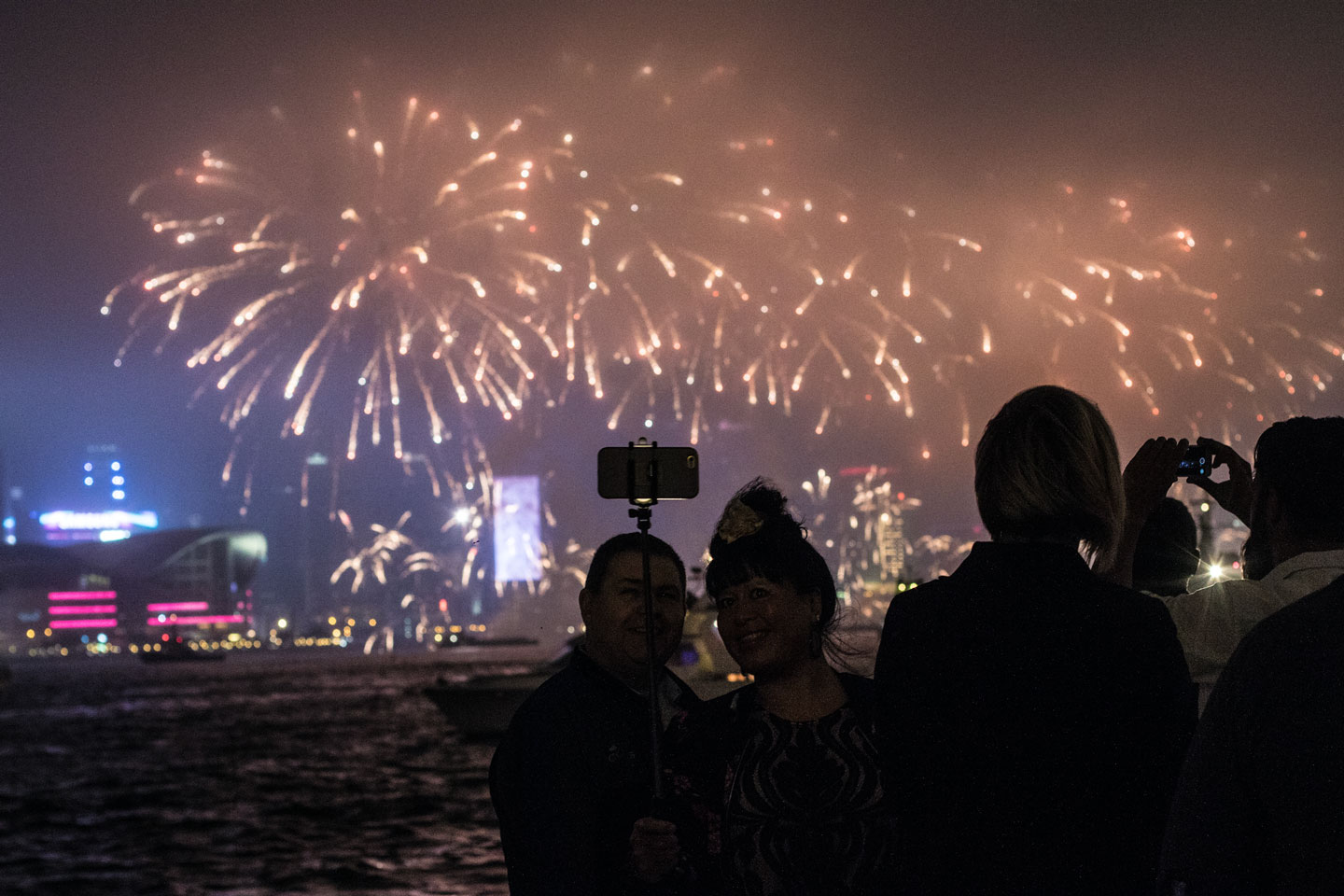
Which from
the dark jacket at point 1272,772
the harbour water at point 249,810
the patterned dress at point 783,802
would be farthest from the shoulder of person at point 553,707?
the harbour water at point 249,810

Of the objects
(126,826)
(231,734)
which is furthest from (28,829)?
(231,734)

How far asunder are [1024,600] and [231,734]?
64217mm

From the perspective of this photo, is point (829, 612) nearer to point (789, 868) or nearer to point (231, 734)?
point (789, 868)

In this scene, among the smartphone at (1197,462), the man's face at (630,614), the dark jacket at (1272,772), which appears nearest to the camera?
the dark jacket at (1272,772)

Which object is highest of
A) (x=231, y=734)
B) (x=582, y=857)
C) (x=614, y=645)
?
(x=614, y=645)

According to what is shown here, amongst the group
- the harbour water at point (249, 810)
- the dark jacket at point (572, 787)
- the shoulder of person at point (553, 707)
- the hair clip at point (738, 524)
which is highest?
the hair clip at point (738, 524)

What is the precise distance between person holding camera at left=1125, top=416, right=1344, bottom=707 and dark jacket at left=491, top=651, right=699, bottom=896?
203 centimetres

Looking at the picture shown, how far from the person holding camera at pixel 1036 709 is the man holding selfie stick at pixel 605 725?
1.06 meters

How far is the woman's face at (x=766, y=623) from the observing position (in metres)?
4.08

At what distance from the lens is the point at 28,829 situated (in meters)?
27.9

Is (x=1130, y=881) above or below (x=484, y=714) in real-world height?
above

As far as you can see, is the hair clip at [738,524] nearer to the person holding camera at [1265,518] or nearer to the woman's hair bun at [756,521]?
the woman's hair bun at [756,521]

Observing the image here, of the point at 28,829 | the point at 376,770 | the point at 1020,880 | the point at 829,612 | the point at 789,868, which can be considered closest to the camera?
the point at 1020,880

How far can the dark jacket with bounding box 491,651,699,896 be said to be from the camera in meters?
4.40
